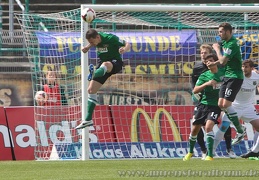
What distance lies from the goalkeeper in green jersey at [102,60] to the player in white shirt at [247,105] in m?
2.19

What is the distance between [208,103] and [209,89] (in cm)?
25

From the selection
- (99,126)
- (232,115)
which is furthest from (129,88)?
(232,115)

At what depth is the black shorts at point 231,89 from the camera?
1345 centimetres

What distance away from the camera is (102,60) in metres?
13.9

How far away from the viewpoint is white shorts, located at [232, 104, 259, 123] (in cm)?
1427

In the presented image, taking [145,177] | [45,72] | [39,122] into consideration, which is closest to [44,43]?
[45,72]

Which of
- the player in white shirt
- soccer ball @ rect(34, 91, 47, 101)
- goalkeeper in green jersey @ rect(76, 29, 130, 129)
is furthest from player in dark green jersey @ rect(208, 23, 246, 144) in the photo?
soccer ball @ rect(34, 91, 47, 101)

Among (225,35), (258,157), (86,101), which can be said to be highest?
(225,35)

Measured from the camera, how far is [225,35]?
13.2 metres

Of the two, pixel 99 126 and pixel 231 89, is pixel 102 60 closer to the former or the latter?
pixel 231 89

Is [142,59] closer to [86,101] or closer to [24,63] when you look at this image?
[86,101]

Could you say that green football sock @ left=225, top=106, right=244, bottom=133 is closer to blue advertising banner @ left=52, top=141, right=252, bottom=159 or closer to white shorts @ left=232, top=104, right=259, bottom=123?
white shorts @ left=232, top=104, right=259, bottom=123

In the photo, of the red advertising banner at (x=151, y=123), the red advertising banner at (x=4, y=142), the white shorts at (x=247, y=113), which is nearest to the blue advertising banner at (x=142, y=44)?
the red advertising banner at (x=151, y=123)

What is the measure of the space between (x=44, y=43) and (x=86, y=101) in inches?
102
